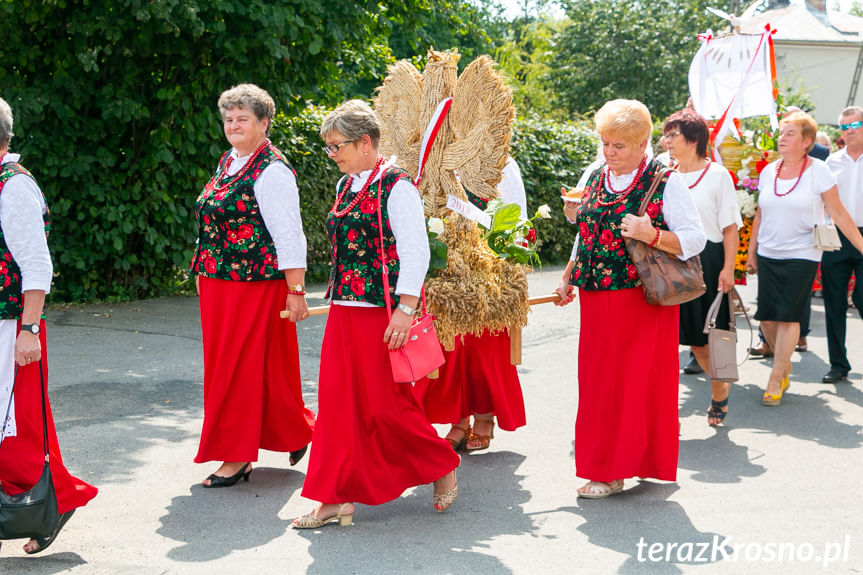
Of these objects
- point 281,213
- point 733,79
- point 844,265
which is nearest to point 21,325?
point 281,213

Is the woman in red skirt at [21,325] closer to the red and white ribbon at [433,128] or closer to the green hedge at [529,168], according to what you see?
the red and white ribbon at [433,128]

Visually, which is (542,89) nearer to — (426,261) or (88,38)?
(88,38)

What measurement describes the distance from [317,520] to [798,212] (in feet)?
15.2

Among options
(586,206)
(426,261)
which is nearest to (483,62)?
(586,206)

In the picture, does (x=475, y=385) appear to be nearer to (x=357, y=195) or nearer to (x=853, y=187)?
(x=357, y=195)

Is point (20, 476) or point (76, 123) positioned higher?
point (76, 123)

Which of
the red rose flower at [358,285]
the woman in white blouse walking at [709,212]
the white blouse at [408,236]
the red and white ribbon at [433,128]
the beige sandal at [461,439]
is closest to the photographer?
the white blouse at [408,236]

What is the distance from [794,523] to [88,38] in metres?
8.40

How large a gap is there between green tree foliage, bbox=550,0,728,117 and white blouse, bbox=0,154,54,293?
33.9 meters

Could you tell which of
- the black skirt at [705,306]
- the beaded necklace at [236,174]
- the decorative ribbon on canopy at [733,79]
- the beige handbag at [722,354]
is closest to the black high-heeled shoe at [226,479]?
the beaded necklace at [236,174]

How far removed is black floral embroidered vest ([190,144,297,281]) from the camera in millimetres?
4926

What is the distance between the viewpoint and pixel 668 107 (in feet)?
120

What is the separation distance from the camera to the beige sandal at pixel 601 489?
4.99 m

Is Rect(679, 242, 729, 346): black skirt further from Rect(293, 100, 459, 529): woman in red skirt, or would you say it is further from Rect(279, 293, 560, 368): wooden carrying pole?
Rect(293, 100, 459, 529): woman in red skirt
